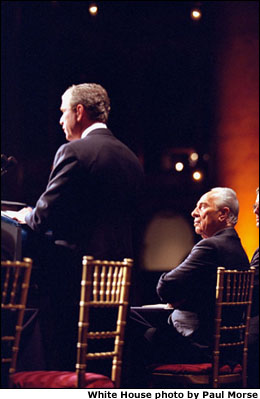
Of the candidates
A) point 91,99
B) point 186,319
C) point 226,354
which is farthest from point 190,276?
point 91,99

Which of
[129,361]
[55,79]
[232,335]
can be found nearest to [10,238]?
[129,361]

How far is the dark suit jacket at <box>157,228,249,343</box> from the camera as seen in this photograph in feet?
9.74

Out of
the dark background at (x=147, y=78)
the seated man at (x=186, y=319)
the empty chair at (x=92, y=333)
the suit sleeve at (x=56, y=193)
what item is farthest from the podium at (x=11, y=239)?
the dark background at (x=147, y=78)

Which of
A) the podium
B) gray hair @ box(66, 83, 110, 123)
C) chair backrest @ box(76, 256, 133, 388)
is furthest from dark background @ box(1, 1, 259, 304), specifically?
chair backrest @ box(76, 256, 133, 388)

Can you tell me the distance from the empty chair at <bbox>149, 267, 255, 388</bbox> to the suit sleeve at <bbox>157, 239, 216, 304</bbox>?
106 mm

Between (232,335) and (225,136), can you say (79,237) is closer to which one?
(232,335)

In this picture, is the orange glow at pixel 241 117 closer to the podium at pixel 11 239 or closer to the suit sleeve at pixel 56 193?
the suit sleeve at pixel 56 193

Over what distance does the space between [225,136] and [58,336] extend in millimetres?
4721

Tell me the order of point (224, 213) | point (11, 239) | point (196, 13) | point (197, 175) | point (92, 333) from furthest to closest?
point (197, 175) < point (196, 13) < point (224, 213) < point (11, 239) < point (92, 333)

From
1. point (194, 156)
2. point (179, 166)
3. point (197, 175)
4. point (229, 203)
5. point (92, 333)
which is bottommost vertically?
point (92, 333)

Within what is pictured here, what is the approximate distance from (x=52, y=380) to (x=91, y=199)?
769 millimetres

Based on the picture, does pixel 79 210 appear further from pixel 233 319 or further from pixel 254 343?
pixel 254 343

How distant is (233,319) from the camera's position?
3004 millimetres

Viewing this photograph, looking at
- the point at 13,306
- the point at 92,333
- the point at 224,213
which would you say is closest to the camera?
the point at 13,306
